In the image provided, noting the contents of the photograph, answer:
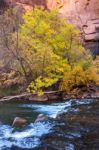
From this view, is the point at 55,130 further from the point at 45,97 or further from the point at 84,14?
the point at 84,14

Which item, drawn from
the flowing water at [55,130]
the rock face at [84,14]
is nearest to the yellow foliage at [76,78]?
the flowing water at [55,130]

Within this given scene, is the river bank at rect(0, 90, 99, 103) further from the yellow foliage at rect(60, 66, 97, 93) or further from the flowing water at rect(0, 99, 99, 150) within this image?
the flowing water at rect(0, 99, 99, 150)

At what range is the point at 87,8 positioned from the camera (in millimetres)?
36906

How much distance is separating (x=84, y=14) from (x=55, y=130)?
2495 centimetres

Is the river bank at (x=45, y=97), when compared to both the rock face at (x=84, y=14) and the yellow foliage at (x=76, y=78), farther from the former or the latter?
the rock face at (x=84, y=14)

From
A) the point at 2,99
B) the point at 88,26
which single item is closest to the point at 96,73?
the point at 2,99

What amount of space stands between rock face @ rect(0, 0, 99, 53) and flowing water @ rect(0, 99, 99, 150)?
16.1 meters

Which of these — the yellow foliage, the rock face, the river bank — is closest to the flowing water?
the river bank

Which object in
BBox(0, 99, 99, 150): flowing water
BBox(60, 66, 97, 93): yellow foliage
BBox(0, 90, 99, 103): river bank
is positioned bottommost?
BBox(0, 90, 99, 103): river bank

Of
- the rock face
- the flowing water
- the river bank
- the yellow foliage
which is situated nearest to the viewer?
the flowing water

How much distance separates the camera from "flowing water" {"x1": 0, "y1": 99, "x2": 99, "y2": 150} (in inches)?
452

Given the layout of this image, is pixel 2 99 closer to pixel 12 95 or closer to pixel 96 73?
pixel 12 95

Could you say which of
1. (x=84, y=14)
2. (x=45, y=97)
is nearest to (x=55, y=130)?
(x=45, y=97)

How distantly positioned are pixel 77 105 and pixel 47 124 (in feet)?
17.0
